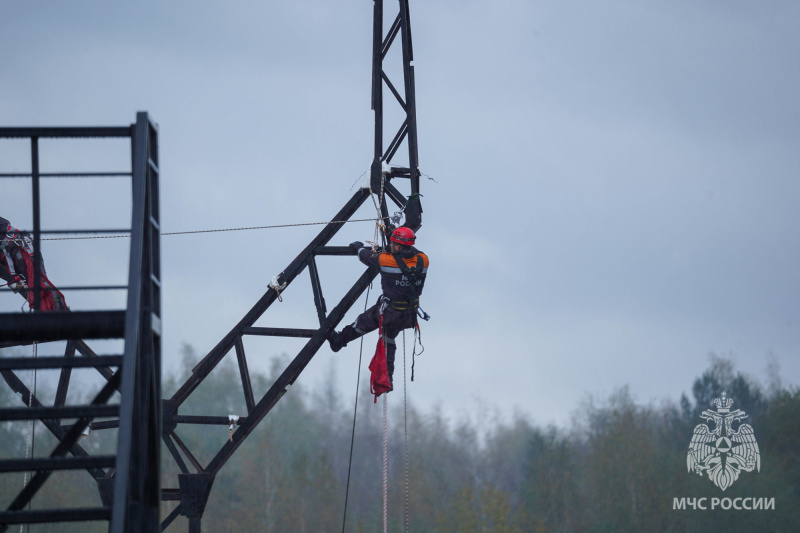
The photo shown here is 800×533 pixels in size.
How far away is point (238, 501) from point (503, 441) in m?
14.1

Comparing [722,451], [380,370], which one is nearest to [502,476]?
[722,451]

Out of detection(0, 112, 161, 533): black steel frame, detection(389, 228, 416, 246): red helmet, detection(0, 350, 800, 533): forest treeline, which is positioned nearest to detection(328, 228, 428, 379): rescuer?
detection(389, 228, 416, 246): red helmet

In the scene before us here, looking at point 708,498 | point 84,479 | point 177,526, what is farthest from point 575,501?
point 84,479

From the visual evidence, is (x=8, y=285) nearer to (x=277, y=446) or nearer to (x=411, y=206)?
(x=411, y=206)

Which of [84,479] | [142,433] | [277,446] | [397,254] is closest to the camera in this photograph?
[142,433]

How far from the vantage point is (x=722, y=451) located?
142ft

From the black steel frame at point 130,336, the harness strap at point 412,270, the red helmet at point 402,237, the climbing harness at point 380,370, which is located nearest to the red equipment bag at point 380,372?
the climbing harness at point 380,370

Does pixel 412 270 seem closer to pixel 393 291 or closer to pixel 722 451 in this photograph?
pixel 393 291

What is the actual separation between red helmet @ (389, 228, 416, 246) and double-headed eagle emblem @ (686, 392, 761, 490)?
33.6 m

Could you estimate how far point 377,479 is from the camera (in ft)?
144

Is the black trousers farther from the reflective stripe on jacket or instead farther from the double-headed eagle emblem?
the double-headed eagle emblem

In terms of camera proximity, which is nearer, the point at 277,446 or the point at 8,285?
the point at 8,285

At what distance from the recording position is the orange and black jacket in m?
11.6

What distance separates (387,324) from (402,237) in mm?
1142
